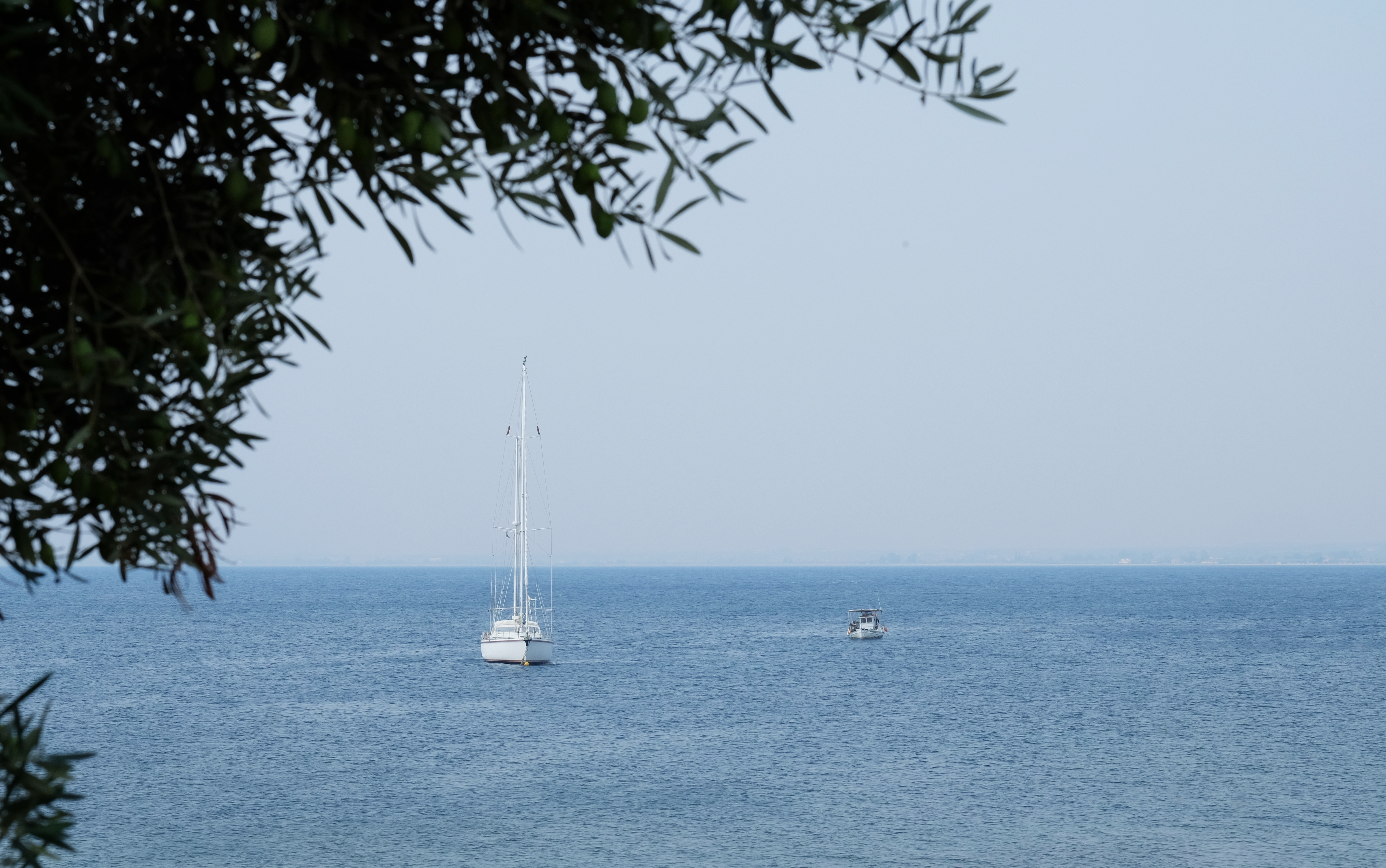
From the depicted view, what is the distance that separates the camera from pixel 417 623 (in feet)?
366

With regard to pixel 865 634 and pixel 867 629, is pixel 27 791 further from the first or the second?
pixel 865 634

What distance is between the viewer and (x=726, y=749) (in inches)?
1859

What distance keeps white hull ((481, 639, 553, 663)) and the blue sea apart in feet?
2.67

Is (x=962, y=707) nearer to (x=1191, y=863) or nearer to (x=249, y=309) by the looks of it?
(x=1191, y=863)

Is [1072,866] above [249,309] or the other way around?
the other way around

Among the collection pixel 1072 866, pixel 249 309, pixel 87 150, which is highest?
pixel 87 150

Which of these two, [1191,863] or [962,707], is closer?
[1191,863]

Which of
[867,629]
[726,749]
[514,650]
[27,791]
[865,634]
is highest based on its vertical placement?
[27,791]

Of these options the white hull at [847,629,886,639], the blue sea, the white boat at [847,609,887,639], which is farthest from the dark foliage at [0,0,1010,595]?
the white hull at [847,629,886,639]

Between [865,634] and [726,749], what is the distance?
46699 millimetres

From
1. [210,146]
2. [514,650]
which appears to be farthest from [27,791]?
[514,650]

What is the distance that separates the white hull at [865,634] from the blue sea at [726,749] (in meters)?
1.61

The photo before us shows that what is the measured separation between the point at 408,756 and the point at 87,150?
46.8 m

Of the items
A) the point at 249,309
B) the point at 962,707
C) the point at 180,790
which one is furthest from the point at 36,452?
the point at 962,707
